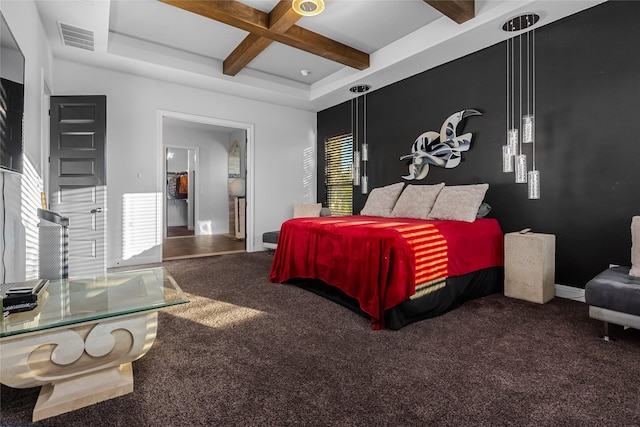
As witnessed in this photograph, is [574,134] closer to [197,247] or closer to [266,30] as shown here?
[266,30]

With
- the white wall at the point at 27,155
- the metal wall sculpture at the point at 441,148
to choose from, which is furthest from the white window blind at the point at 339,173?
the white wall at the point at 27,155

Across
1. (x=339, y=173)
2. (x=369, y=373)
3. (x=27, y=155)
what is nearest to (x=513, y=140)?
(x=369, y=373)

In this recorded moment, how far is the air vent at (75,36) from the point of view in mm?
3307

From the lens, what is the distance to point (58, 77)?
4.06m

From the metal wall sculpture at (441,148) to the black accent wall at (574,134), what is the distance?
0.09 m

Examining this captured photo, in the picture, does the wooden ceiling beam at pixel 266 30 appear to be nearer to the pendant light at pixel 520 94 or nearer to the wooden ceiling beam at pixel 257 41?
the wooden ceiling beam at pixel 257 41

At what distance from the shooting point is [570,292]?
10.1ft

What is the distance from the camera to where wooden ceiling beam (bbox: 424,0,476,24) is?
9.62 ft

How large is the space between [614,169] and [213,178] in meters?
7.70

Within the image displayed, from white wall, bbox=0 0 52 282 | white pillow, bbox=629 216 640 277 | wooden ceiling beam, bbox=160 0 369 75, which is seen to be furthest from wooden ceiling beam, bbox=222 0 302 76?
white pillow, bbox=629 216 640 277

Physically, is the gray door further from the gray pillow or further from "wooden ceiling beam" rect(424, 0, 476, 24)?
the gray pillow

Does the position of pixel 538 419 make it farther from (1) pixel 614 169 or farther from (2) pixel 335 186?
(2) pixel 335 186

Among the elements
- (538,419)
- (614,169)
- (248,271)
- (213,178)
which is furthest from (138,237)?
(614,169)

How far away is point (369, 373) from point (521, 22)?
3.50 meters
